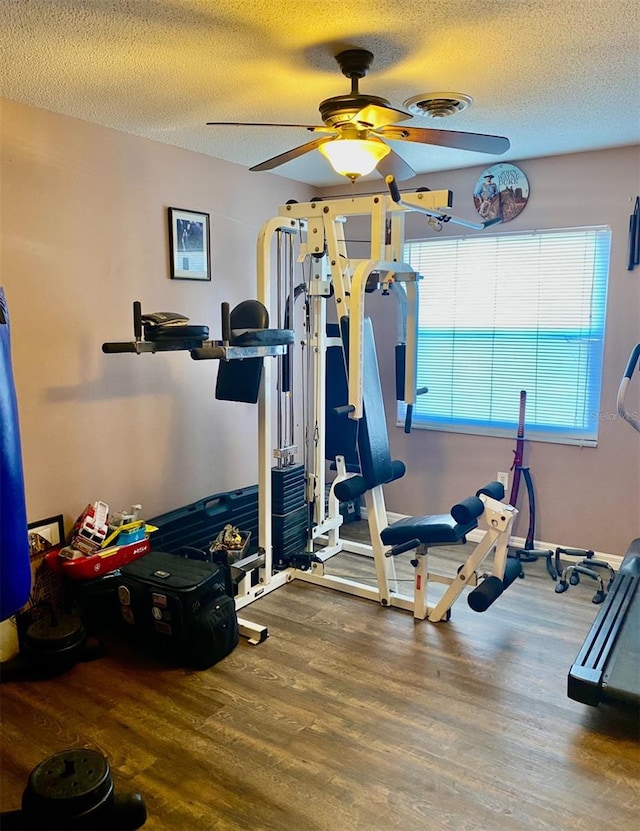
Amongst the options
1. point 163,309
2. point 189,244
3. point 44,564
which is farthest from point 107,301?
point 44,564

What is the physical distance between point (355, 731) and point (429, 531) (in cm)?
95

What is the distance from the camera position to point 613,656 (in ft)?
7.77

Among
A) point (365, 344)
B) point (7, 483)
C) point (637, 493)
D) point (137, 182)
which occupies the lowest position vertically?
point (637, 493)

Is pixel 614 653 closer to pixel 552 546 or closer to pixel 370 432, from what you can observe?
pixel 370 432

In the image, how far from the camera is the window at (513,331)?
11.9ft

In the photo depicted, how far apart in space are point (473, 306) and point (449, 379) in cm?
51

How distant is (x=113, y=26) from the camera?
6.35 feet

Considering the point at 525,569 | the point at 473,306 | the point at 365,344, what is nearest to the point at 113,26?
the point at 365,344

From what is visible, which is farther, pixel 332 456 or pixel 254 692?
pixel 332 456

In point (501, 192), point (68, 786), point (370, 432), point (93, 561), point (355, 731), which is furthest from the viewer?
point (501, 192)

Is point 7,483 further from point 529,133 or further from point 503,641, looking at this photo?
point 529,133

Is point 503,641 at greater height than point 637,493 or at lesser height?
lesser

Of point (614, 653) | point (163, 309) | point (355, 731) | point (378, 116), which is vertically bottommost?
point (355, 731)

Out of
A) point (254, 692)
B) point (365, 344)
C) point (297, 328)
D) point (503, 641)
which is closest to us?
point (254, 692)
